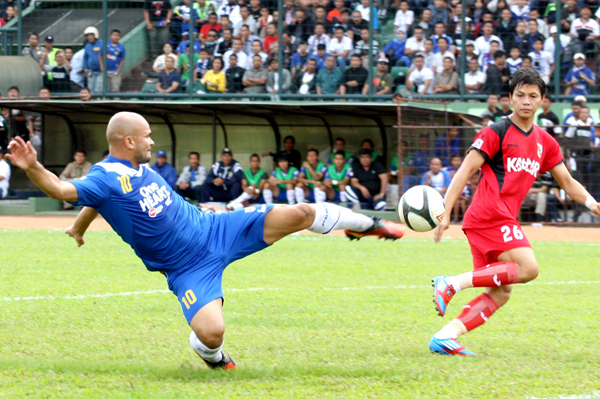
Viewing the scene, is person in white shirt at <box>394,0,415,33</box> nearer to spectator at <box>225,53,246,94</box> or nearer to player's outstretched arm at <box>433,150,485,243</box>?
spectator at <box>225,53,246,94</box>

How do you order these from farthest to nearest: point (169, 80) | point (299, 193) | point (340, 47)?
point (169, 80), point (340, 47), point (299, 193)

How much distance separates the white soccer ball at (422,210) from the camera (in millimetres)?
5059

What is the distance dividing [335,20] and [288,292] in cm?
1191

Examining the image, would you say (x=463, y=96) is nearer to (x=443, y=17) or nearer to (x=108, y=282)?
(x=443, y=17)

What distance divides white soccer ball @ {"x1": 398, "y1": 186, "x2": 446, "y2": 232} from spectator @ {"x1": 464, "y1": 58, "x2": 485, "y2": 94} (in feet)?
41.5

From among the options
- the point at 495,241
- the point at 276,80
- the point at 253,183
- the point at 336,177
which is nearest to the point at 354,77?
the point at 276,80

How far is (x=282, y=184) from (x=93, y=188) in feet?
42.5

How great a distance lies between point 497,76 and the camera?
1684cm

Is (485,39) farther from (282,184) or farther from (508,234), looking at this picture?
(508,234)

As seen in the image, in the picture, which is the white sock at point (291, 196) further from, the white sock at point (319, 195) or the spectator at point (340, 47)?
the spectator at point (340, 47)

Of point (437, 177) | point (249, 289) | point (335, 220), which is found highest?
point (335, 220)

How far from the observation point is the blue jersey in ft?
14.5

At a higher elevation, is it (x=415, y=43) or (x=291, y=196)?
(x=415, y=43)

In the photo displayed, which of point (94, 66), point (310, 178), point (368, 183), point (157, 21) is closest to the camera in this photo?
point (368, 183)
